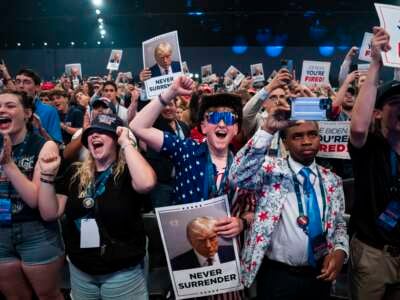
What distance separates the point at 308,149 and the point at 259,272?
2.40ft

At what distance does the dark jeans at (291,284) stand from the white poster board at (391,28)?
113 centimetres

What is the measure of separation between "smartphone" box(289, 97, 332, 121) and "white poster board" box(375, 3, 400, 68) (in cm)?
34

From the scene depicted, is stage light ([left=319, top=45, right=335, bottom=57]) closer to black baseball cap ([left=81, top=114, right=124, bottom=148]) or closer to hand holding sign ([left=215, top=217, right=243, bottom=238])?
black baseball cap ([left=81, top=114, right=124, bottom=148])

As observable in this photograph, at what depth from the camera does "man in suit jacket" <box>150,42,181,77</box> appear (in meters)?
3.10

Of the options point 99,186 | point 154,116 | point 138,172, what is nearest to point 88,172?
point 99,186

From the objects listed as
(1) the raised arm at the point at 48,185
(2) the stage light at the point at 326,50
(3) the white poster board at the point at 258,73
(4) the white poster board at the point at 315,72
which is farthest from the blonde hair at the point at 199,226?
(2) the stage light at the point at 326,50

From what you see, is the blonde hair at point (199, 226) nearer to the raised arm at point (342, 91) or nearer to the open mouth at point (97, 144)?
the open mouth at point (97, 144)

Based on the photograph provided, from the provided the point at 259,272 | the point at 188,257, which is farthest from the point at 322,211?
the point at 188,257

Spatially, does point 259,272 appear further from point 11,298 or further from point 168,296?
point 11,298

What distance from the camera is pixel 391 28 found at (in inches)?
81.3

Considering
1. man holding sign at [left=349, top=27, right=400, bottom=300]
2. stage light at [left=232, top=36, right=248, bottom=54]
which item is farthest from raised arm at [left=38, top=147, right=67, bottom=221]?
stage light at [left=232, top=36, right=248, bottom=54]

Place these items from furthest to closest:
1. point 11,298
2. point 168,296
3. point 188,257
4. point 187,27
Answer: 1. point 187,27
2. point 168,296
3. point 11,298
4. point 188,257

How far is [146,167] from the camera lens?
2348mm

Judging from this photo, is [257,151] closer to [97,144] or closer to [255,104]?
[97,144]
